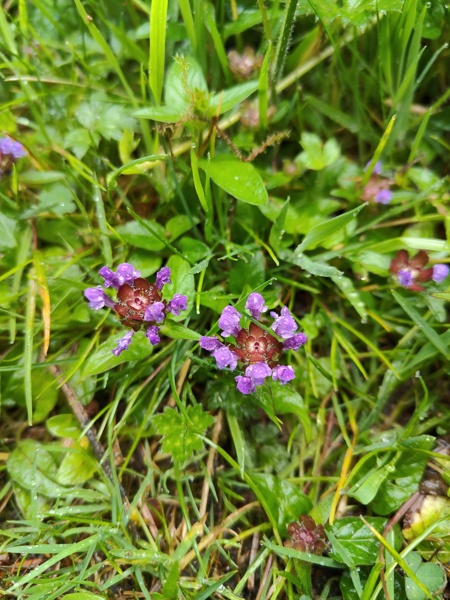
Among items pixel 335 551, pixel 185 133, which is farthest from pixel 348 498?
pixel 185 133

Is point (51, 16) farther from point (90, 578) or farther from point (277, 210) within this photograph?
point (90, 578)

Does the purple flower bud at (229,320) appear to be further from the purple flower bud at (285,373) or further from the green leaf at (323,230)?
the green leaf at (323,230)

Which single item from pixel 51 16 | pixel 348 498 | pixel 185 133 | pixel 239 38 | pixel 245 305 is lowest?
pixel 348 498

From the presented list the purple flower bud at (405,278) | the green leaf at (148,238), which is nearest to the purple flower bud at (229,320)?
the green leaf at (148,238)

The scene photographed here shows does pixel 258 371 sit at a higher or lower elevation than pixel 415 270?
higher

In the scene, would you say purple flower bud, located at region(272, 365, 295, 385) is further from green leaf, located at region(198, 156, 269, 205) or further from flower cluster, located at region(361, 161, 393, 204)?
flower cluster, located at region(361, 161, 393, 204)

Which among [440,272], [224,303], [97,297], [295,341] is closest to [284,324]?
[295,341]

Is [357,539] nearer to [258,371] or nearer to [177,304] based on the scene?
[258,371]
